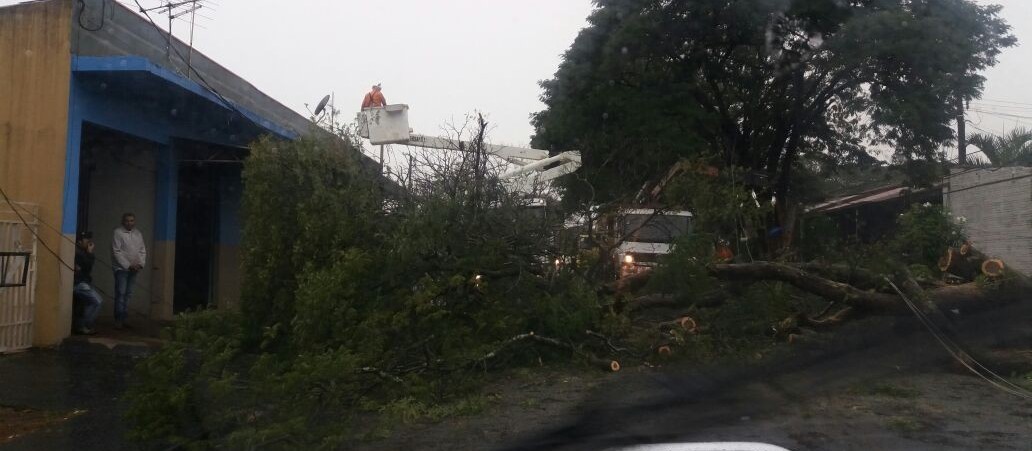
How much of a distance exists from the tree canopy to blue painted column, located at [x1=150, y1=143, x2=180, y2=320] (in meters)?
6.68

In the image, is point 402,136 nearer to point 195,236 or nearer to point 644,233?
point 644,233

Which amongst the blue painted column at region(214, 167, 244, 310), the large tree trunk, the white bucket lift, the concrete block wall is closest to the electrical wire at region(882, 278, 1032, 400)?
the large tree trunk

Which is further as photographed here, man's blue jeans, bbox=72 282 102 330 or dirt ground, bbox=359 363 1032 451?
man's blue jeans, bbox=72 282 102 330

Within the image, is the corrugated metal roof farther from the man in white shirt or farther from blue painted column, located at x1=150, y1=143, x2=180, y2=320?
the man in white shirt

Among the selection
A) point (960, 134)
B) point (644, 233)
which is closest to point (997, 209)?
point (960, 134)

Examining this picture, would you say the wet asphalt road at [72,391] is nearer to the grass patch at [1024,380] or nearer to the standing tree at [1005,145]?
the grass patch at [1024,380]

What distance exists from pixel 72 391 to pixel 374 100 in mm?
5938

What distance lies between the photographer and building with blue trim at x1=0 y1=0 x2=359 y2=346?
9.95 metres

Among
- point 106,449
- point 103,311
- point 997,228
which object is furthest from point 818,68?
point 106,449

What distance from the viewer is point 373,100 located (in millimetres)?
12562

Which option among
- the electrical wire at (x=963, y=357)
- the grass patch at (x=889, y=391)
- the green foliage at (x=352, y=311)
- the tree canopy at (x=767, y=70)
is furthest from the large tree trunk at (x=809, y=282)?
the tree canopy at (x=767, y=70)

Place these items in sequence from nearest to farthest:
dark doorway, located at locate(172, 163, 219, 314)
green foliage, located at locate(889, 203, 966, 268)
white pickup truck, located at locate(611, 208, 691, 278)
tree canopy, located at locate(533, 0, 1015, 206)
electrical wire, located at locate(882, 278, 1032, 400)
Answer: electrical wire, located at locate(882, 278, 1032, 400) < white pickup truck, located at locate(611, 208, 691, 278) < green foliage, located at locate(889, 203, 966, 268) < dark doorway, located at locate(172, 163, 219, 314) < tree canopy, located at locate(533, 0, 1015, 206)

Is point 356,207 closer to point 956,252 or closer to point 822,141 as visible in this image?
point 956,252

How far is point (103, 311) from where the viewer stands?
12.4 meters
